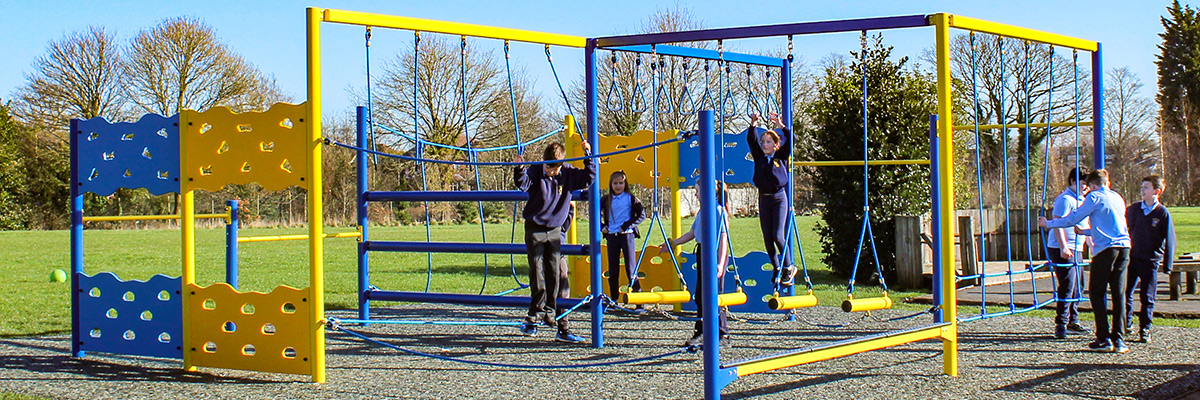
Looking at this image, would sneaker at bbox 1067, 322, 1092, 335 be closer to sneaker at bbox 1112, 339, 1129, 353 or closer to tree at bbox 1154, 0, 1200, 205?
sneaker at bbox 1112, 339, 1129, 353

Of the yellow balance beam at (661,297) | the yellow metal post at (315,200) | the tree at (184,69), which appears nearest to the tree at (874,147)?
the yellow balance beam at (661,297)

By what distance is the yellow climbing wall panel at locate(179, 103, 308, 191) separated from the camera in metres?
6.14

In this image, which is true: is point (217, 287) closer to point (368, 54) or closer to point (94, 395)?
point (94, 395)

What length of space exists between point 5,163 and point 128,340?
27774 millimetres

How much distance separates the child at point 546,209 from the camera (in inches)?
281

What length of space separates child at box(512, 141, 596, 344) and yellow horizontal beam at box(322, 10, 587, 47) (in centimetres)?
79

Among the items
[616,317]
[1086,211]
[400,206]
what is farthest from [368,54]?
[400,206]

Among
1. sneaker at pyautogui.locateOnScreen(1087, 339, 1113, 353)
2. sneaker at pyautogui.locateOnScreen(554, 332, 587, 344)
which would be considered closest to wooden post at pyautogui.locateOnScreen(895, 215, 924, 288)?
sneaker at pyautogui.locateOnScreen(1087, 339, 1113, 353)

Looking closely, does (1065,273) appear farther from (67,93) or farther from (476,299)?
(67,93)

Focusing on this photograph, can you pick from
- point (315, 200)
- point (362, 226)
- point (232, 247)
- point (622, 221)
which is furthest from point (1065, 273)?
point (232, 247)

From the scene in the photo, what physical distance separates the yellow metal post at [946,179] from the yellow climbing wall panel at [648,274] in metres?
3.76

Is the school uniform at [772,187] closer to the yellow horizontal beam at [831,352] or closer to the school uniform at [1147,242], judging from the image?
the yellow horizontal beam at [831,352]

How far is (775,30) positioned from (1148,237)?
296cm

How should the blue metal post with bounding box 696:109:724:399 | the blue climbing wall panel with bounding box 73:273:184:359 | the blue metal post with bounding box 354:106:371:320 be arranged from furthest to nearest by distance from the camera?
the blue metal post with bounding box 354:106:371:320 < the blue climbing wall panel with bounding box 73:273:184:359 < the blue metal post with bounding box 696:109:724:399
